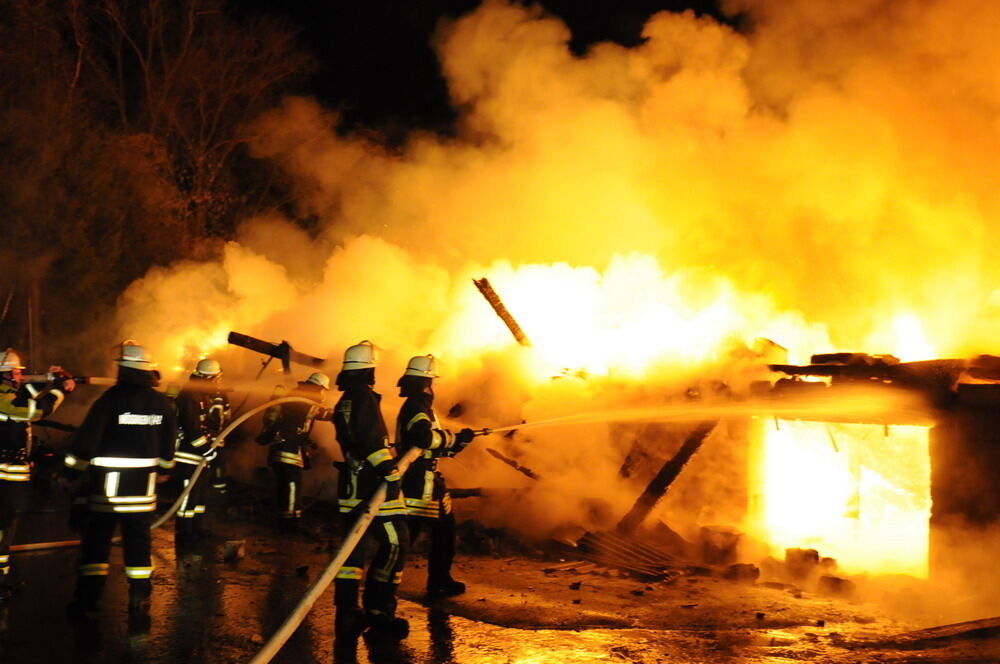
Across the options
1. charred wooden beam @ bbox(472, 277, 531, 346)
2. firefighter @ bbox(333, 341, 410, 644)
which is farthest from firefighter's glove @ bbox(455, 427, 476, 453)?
charred wooden beam @ bbox(472, 277, 531, 346)

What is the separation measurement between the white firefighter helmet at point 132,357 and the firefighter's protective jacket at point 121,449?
43 millimetres

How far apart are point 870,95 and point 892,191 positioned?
56.8 inches

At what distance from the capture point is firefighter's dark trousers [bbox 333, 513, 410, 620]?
6.46m

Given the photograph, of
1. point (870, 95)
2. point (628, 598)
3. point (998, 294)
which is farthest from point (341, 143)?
point (628, 598)

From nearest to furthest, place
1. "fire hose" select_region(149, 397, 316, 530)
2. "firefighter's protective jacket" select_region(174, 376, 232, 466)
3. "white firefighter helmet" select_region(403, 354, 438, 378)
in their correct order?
"white firefighter helmet" select_region(403, 354, 438, 378), "fire hose" select_region(149, 397, 316, 530), "firefighter's protective jacket" select_region(174, 376, 232, 466)

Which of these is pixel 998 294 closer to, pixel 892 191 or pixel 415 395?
pixel 892 191

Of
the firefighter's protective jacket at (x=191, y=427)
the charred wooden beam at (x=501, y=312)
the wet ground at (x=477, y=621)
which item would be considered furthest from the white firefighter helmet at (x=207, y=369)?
the charred wooden beam at (x=501, y=312)

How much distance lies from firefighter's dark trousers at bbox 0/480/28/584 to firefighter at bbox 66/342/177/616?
2.04 ft

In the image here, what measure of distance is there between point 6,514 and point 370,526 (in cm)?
278

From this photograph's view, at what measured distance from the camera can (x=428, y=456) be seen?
730 centimetres

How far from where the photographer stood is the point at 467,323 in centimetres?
1383

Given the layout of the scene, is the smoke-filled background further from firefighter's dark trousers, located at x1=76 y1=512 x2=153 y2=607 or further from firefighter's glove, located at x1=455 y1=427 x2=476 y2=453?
firefighter's dark trousers, located at x1=76 y1=512 x2=153 y2=607

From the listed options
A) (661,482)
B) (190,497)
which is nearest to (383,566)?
(190,497)

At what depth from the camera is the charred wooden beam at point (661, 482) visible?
9.88 metres
